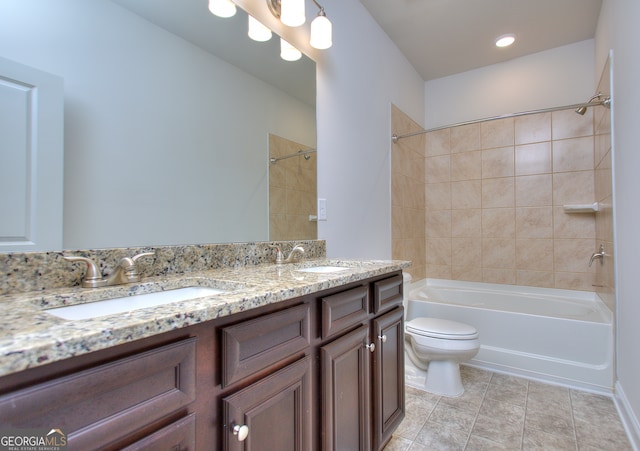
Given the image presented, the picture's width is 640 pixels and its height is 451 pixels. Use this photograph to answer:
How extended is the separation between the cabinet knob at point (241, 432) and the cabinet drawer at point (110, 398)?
15cm

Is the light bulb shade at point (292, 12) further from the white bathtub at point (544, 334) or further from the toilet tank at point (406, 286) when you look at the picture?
the white bathtub at point (544, 334)

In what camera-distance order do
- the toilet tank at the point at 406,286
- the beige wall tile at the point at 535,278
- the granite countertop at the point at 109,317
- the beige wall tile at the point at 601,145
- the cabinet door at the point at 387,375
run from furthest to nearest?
the beige wall tile at the point at 535,278, the toilet tank at the point at 406,286, the beige wall tile at the point at 601,145, the cabinet door at the point at 387,375, the granite countertop at the point at 109,317

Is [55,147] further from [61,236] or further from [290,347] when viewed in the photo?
[290,347]

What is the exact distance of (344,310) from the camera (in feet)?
3.71

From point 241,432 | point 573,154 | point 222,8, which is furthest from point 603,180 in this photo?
point 241,432

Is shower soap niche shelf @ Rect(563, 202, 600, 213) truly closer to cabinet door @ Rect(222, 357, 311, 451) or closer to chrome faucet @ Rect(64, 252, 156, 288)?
cabinet door @ Rect(222, 357, 311, 451)

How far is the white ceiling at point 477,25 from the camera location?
89.9 inches

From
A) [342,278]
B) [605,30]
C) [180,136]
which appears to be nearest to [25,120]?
[180,136]

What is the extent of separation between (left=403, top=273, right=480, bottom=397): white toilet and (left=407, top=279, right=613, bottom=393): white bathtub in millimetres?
458

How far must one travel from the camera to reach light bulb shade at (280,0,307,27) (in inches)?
59.4

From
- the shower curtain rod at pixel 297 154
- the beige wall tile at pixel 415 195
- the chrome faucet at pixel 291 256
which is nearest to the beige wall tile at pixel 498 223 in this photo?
the beige wall tile at pixel 415 195

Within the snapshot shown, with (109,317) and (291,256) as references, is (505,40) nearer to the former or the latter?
(291,256)

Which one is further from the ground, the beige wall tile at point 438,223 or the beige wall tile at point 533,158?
the beige wall tile at point 533,158

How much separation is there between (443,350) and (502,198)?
1.81 m
